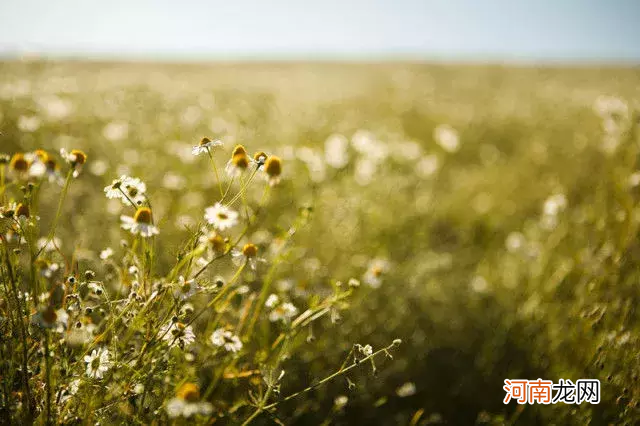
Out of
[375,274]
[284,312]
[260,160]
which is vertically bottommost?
[375,274]

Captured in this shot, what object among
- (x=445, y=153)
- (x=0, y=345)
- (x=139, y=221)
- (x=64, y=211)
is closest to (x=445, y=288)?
(x=139, y=221)

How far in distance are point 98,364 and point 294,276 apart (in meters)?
1.51

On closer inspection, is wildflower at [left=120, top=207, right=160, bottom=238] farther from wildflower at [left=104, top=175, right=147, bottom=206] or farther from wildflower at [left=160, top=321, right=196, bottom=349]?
wildflower at [left=160, top=321, right=196, bottom=349]

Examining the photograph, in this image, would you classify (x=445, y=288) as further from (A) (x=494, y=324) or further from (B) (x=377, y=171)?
(B) (x=377, y=171)

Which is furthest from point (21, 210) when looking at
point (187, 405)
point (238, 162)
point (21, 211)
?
point (187, 405)

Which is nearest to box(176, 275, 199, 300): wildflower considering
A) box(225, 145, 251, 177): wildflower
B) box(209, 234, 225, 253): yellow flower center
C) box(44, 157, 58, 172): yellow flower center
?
box(209, 234, 225, 253): yellow flower center

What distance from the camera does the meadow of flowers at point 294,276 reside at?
1249mm

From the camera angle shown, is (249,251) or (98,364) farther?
(249,251)

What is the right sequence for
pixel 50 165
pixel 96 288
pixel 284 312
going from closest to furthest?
1. pixel 50 165
2. pixel 96 288
3. pixel 284 312

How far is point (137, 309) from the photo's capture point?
134 cm

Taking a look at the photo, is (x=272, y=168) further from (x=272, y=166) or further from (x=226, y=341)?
(x=226, y=341)

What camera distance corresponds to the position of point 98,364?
1185mm

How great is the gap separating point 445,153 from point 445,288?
3.56 metres

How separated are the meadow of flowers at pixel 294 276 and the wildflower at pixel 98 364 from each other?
0.02 m
